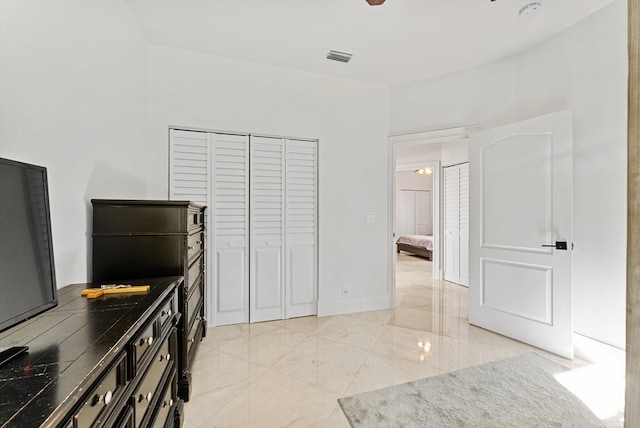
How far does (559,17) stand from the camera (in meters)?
2.54

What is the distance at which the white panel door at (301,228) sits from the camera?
3.46 meters

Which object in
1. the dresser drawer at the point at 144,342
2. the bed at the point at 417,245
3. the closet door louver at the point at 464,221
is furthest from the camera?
the bed at the point at 417,245

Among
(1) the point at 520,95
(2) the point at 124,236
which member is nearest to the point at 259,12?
(2) the point at 124,236

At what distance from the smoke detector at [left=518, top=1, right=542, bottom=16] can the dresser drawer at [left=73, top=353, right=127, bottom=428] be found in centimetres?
324

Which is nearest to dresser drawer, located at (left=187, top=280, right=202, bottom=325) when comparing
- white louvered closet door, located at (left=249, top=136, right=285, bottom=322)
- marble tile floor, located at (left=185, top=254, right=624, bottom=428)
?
marble tile floor, located at (left=185, top=254, right=624, bottom=428)

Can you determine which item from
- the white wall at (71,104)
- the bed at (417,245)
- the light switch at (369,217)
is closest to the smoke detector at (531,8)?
the light switch at (369,217)

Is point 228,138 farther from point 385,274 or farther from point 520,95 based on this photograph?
point 520,95

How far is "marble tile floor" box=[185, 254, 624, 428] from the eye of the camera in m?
1.88

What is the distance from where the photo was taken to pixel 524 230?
2.83 metres

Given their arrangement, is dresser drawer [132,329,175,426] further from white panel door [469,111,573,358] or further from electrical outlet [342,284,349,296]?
white panel door [469,111,573,358]

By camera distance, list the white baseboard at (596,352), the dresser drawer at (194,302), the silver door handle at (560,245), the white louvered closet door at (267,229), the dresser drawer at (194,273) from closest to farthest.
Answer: the dresser drawer at (194,273) → the dresser drawer at (194,302) → the white baseboard at (596,352) → the silver door handle at (560,245) → the white louvered closet door at (267,229)

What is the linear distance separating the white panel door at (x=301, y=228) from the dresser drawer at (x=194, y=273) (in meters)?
1.05

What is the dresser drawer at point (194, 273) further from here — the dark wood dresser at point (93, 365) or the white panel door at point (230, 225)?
the white panel door at point (230, 225)

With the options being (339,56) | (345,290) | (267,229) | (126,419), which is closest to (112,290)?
(126,419)
